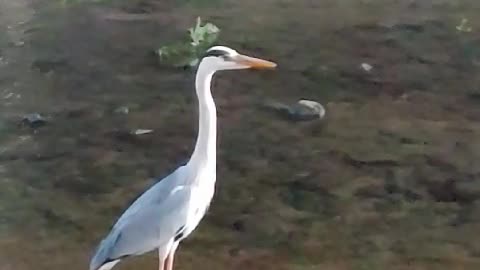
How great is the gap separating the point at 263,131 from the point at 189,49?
1462mm

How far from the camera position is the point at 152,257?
17.4 feet

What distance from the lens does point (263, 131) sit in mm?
6754

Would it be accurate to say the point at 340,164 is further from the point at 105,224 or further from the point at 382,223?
the point at 105,224

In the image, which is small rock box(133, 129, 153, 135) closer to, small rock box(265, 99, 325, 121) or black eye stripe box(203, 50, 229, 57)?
small rock box(265, 99, 325, 121)

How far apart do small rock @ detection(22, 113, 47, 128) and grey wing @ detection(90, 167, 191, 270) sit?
242 centimetres

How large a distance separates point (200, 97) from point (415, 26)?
13.1 feet

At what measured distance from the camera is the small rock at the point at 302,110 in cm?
690

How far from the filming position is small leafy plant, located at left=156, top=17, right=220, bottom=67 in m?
7.90

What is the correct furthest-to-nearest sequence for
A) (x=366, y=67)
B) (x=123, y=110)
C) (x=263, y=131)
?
(x=366, y=67)
(x=123, y=110)
(x=263, y=131)

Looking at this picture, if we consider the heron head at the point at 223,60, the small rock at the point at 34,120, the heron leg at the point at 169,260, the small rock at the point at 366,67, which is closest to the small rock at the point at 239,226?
the heron leg at the point at 169,260

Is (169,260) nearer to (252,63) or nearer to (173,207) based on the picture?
(173,207)

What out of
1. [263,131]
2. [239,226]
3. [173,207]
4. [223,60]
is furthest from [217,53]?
[263,131]

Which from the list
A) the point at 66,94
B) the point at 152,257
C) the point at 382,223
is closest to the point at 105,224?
the point at 152,257

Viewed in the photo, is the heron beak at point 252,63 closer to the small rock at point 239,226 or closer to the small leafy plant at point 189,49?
the small rock at point 239,226
